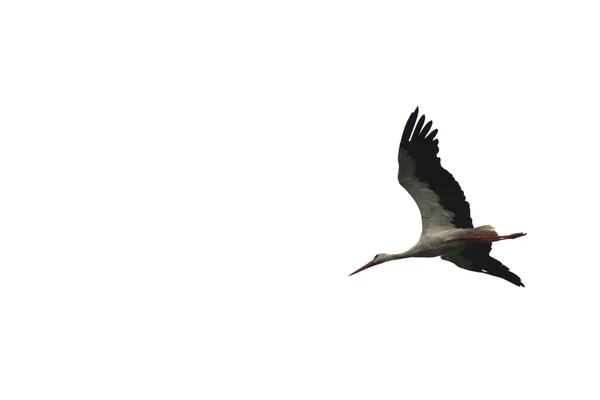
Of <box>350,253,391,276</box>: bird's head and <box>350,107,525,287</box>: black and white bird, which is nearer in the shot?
<box>350,107,525,287</box>: black and white bird

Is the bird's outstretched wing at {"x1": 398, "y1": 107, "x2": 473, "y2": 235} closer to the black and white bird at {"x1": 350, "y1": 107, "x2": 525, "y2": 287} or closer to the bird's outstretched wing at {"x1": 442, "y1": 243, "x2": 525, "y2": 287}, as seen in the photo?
the black and white bird at {"x1": 350, "y1": 107, "x2": 525, "y2": 287}

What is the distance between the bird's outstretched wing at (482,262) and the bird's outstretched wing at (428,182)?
2.98 feet

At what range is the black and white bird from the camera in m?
21.2

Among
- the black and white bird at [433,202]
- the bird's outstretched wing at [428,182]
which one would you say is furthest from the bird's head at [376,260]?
the bird's outstretched wing at [428,182]

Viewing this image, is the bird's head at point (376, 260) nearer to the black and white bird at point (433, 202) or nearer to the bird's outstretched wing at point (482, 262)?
the black and white bird at point (433, 202)

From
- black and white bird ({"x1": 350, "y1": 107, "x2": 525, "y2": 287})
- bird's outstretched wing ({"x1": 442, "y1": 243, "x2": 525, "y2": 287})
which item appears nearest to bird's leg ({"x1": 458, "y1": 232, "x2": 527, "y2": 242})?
black and white bird ({"x1": 350, "y1": 107, "x2": 525, "y2": 287})

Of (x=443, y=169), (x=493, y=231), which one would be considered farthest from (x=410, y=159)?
(x=493, y=231)

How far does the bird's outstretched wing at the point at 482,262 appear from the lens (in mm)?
22750

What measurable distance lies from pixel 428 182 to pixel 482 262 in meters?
2.50

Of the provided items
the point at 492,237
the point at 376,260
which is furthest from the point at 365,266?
the point at 492,237

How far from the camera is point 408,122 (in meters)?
21.1

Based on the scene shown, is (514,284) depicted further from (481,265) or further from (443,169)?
(443,169)

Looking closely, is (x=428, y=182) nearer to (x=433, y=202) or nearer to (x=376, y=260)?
(x=433, y=202)

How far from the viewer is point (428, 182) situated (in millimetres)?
21516
